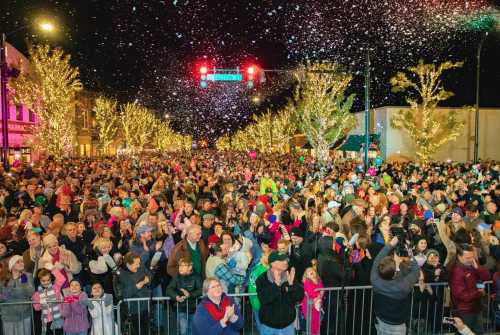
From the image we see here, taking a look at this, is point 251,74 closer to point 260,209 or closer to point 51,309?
point 260,209

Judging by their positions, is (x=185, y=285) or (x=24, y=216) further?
(x=24, y=216)

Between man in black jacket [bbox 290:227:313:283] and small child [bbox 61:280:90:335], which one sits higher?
man in black jacket [bbox 290:227:313:283]

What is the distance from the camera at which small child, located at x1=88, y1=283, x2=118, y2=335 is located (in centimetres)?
511

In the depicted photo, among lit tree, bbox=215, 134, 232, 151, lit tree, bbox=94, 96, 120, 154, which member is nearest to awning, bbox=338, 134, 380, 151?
lit tree, bbox=94, 96, 120, 154

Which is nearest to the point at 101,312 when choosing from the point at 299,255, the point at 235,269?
the point at 235,269

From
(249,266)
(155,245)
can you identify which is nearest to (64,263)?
(155,245)

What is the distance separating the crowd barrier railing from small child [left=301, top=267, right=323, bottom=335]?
2 centimetres

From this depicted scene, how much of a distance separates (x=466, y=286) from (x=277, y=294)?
7.45 feet

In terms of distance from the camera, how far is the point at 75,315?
5137 mm

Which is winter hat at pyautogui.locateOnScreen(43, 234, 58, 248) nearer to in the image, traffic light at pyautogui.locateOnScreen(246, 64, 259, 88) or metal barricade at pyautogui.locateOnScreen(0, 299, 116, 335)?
metal barricade at pyautogui.locateOnScreen(0, 299, 116, 335)

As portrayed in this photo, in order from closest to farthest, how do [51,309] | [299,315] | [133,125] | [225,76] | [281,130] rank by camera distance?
1. [51,309]
2. [299,315]
3. [225,76]
4. [281,130]
5. [133,125]

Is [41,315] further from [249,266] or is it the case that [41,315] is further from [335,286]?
[335,286]

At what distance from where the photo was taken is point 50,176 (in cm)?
1614

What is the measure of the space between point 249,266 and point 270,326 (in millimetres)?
1957
